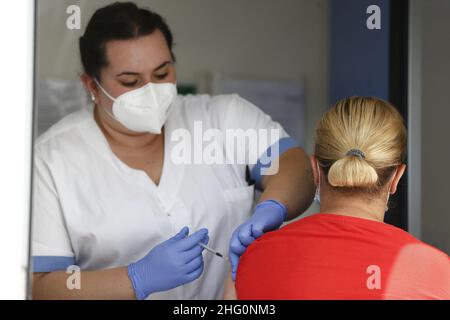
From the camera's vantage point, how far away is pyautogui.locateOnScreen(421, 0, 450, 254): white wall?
2436mm

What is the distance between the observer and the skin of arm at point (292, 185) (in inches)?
76.5

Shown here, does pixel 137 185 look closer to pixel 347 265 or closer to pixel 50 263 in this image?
pixel 50 263

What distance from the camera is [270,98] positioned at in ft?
10.4

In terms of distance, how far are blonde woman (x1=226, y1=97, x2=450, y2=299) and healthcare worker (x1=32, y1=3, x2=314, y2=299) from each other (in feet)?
1.11

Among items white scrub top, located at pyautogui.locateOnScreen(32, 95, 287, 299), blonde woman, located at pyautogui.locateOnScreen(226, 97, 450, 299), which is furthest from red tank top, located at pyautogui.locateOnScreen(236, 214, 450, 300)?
white scrub top, located at pyautogui.locateOnScreen(32, 95, 287, 299)

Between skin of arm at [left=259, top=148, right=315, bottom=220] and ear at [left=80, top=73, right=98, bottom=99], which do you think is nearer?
skin of arm at [left=259, top=148, right=315, bottom=220]

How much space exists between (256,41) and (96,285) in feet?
5.68

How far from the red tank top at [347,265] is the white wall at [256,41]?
1.75 m

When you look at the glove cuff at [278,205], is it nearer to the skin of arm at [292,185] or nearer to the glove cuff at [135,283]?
the skin of arm at [292,185]

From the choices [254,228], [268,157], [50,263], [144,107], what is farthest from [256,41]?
[50,263]

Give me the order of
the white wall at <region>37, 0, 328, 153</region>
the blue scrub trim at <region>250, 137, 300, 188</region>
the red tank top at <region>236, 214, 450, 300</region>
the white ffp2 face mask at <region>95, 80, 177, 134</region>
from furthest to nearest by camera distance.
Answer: the white wall at <region>37, 0, 328, 153</region> < the blue scrub trim at <region>250, 137, 300, 188</region> < the white ffp2 face mask at <region>95, 80, 177, 134</region> < the red tank top at <region>236, 214, 450, 300</region>

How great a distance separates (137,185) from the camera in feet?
6.70

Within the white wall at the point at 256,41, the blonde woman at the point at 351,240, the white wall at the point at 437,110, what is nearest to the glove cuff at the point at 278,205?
the blonde woman at the point at 351,240

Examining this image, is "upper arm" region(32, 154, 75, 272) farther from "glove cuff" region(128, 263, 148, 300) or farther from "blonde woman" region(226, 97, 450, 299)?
"blonde woman" region(226, 97, 450, 299)
